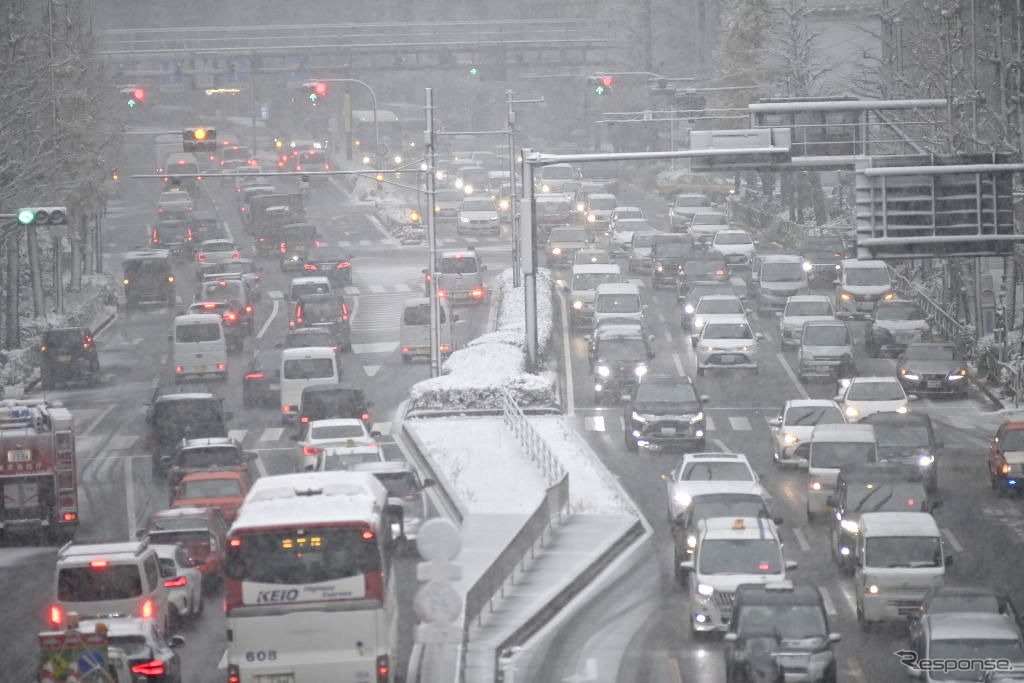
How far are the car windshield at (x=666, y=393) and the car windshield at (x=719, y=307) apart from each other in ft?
41.8

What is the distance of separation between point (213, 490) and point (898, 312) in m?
25.4

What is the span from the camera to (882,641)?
77.2ft

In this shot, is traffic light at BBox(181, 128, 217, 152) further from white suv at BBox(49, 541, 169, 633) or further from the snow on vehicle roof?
the snow on vehicle roof

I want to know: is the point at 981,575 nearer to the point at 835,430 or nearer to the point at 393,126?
the point at 835,430

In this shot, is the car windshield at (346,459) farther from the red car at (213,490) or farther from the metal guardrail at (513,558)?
the metal guardrail at (513,558)

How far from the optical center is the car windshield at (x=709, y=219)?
7112 cm

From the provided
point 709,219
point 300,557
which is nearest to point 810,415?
point 300,557

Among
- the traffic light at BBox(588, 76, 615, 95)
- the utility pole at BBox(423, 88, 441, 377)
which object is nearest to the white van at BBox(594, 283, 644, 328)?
the traffic light at BBox(588, 76, 615, 95)

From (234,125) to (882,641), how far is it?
119 meters

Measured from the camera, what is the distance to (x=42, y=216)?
33094 millimetres

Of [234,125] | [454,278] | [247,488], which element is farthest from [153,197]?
[247,488]

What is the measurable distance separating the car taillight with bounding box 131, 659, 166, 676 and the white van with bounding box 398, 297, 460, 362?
31428mm

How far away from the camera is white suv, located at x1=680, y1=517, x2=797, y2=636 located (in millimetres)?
23750

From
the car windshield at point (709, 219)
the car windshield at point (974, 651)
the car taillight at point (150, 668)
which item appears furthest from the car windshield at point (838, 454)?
the car windshield at point (709, 219)
